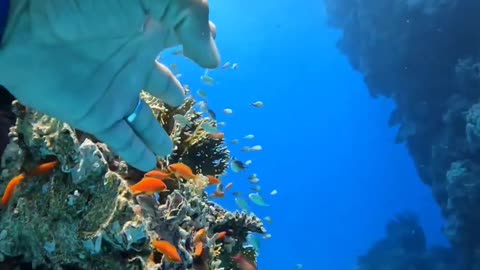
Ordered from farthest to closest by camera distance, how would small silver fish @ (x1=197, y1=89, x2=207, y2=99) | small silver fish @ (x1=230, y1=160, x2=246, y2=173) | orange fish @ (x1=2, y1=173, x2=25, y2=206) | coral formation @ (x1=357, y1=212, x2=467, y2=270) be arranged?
coral formation @ (x1=357, y1=212, x2=467, y2=270) → small silver fish @ (x1=197, y1=89, x2=207, y2=99) → small silver fish @ (x1=230, y1=160, x2=246, y2=173) → orange fish @ (x1=2, y1=173, x2=25, y2=206)

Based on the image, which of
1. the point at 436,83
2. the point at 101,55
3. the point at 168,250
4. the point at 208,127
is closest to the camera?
the point at 101,55

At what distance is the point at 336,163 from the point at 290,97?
19646mm

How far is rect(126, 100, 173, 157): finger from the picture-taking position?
4.89ft

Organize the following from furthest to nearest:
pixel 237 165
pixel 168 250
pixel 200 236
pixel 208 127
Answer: pixel 237 165, pixel 208 127, pixel 200 236, pixel 168 250

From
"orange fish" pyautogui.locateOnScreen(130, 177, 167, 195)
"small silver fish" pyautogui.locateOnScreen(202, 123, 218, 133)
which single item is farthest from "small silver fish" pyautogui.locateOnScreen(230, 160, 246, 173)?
"orange fish" pyautogui.locateOnScreen(130, 177, 167, 195)

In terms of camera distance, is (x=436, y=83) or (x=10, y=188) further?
(x=436, y=83)

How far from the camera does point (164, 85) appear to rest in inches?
58.2

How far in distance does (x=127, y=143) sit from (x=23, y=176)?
76.6 inches

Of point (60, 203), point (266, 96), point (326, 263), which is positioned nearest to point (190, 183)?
point (60, 203)

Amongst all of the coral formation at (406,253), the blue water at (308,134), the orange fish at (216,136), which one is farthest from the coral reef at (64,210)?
the blue water at (308,134)

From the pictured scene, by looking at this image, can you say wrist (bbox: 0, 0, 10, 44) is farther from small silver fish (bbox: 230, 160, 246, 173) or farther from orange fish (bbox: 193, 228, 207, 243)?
small silver fish (bbox: 230, 160, 246, 173)

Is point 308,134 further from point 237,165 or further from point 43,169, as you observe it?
point 43,169

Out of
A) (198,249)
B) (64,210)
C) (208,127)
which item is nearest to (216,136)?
(208,127)

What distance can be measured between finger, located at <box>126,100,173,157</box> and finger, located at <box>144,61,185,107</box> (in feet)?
0.24
